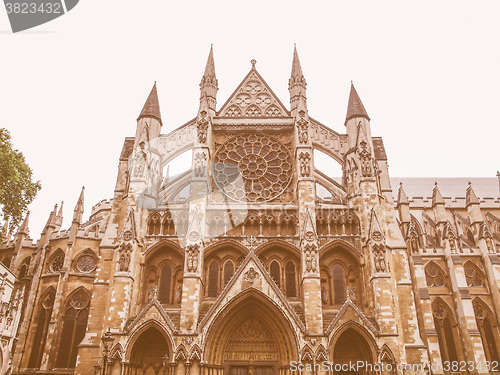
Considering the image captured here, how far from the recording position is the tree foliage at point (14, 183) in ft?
63.3

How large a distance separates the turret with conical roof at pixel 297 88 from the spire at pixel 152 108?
8.61 meters

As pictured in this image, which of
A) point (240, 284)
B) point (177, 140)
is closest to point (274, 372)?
point (240, 284)

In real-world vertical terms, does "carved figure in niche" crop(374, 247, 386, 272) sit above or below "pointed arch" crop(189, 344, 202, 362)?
above

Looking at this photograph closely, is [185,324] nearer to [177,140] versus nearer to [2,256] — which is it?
[177,140]

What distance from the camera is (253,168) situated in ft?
83.2

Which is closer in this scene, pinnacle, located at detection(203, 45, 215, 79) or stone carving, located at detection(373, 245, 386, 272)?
stone carving, located at detection(373, 245, 386, 272)

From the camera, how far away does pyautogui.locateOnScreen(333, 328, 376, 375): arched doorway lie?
20047 millimetres

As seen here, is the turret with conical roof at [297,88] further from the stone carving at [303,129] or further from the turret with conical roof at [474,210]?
the turret with conical roof at [474,210]

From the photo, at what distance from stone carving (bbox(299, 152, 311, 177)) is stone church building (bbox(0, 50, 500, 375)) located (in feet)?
0.20

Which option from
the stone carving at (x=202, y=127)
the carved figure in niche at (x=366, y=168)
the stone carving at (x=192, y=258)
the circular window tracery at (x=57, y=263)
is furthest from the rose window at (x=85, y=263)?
the carved figure in niche at (x=366, y=168)

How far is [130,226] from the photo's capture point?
22.0 m

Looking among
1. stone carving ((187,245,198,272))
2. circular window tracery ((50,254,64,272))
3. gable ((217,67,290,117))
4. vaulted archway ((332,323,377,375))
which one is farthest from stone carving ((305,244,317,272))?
circular window tracery ((50,254,64,272))

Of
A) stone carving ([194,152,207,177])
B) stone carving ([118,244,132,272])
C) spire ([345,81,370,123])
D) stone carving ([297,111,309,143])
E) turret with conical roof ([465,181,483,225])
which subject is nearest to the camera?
stone carving ([118,244,132,272])

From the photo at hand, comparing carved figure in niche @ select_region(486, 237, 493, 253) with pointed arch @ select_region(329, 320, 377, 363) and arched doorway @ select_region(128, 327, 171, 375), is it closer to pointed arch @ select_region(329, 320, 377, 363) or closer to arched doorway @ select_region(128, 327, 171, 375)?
pointed arch @ select_region(329, 320, 377, 363)
